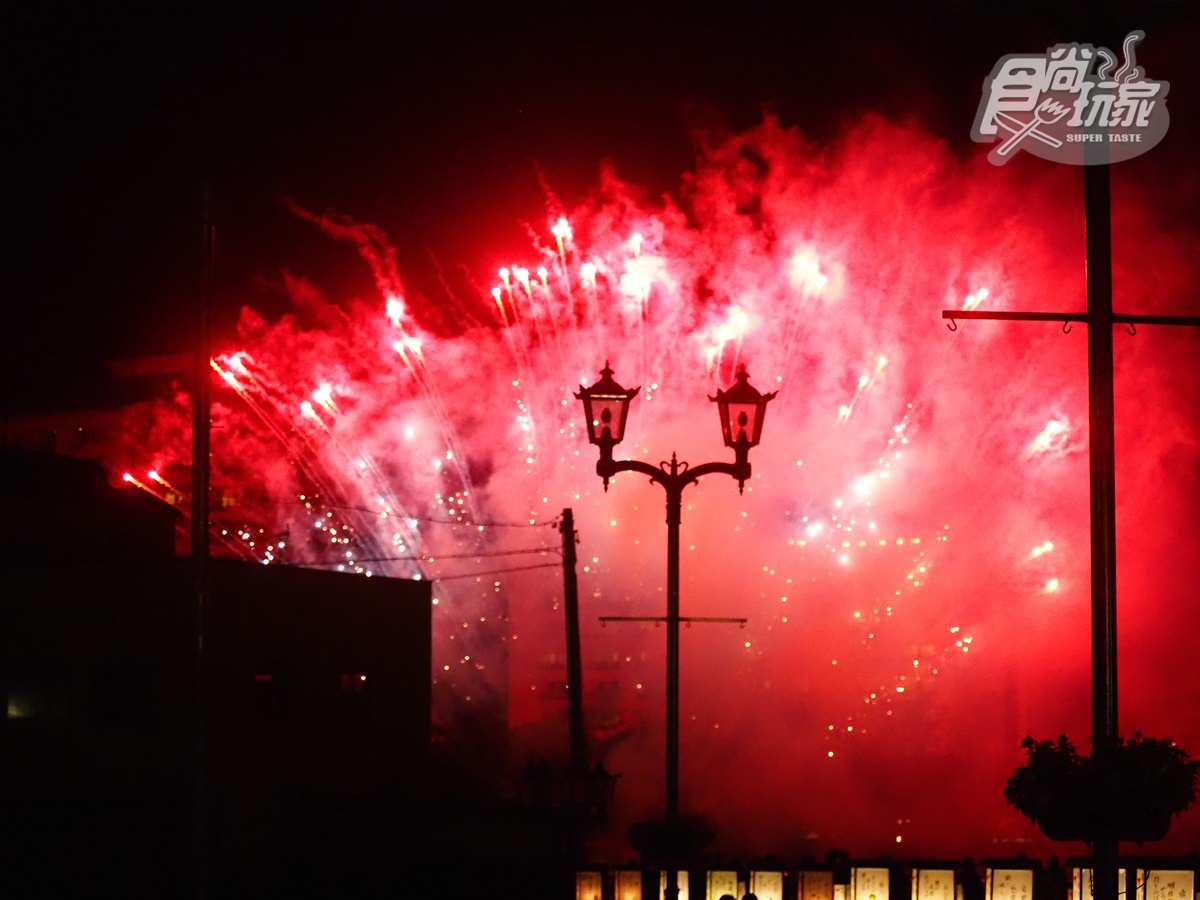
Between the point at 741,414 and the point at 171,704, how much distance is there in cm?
1194

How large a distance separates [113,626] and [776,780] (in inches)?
883

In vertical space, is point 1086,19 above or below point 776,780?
above

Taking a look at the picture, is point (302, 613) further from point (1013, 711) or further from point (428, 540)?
point (1013, 711)

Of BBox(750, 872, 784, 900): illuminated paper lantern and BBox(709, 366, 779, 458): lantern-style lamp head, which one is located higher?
BBox(709, 366, 779, 458): lantern-style lamp head

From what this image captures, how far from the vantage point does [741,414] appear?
52.0 feet

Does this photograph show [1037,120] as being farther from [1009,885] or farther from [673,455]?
[1009,885]

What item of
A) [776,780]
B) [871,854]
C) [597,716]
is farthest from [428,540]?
[871,854]

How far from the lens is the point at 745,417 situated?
1586 centimetres

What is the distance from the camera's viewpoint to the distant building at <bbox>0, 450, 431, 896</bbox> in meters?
21.2

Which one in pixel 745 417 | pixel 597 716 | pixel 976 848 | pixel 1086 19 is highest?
pixel 1086 19

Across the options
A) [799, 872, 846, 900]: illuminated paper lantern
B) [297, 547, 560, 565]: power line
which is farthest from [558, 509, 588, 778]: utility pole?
[297, 547, 560, 565]: power line
